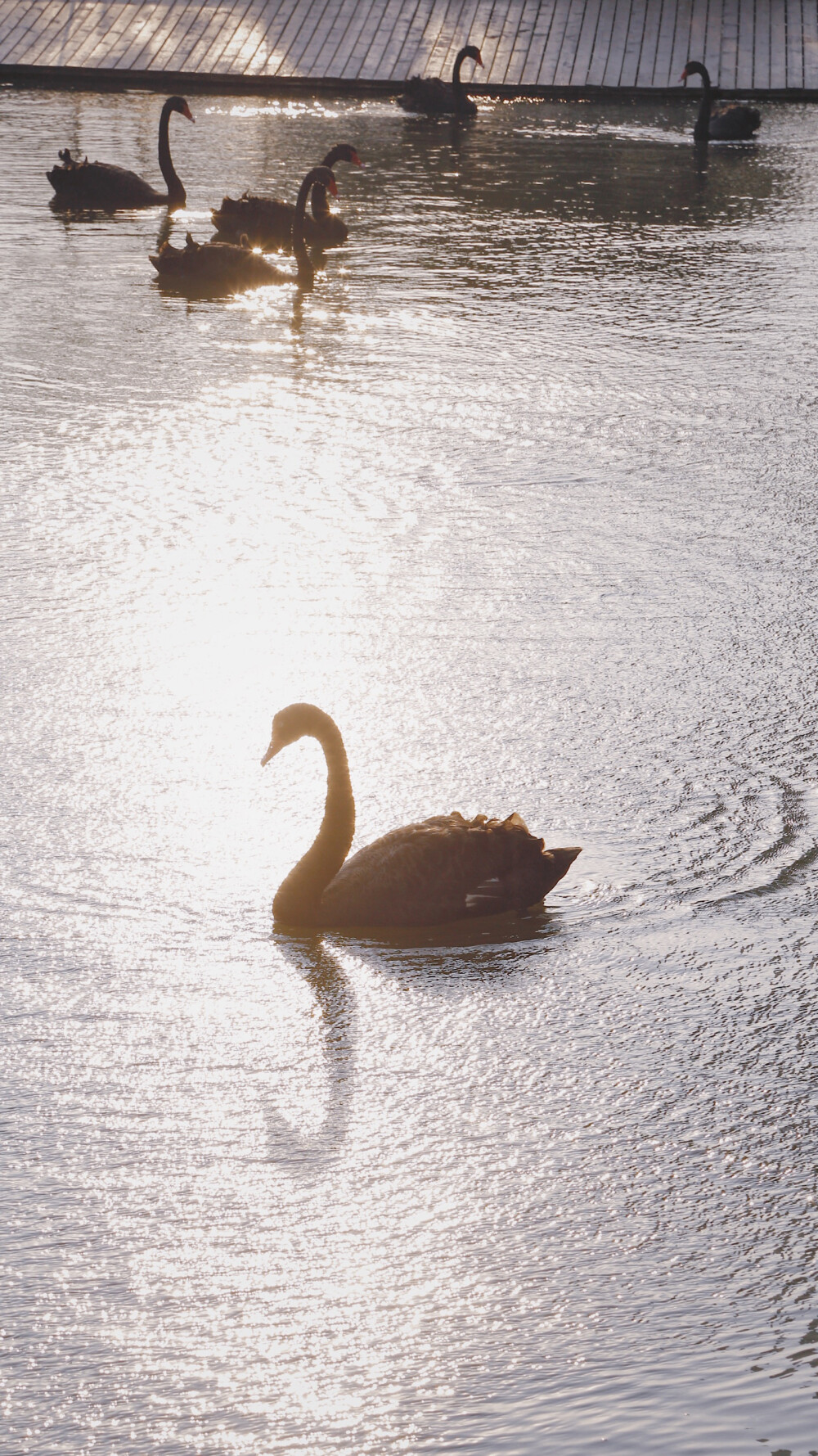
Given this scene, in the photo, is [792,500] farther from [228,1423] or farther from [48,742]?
[228,1423]

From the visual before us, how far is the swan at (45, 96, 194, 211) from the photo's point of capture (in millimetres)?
15273

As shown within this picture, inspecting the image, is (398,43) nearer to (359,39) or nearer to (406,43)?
(406,43)

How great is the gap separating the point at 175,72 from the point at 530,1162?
20139 mm

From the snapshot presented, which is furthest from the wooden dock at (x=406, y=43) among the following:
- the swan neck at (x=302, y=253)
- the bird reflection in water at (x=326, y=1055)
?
the bird reflection in water at (x=326, y=1055)

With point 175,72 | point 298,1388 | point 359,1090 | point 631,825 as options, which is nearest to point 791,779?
point 631,825

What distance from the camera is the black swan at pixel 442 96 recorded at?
20172mm

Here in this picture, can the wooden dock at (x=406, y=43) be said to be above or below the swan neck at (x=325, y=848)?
above

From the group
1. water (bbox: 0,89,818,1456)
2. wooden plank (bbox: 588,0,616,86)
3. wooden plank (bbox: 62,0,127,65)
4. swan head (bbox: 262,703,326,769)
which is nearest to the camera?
water (bbox: 0,89,818,1456)

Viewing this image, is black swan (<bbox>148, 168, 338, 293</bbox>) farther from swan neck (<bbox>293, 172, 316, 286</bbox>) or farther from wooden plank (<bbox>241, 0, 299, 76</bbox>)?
wooden plank (<bbox>241, 0, 299, 76</bbox>)

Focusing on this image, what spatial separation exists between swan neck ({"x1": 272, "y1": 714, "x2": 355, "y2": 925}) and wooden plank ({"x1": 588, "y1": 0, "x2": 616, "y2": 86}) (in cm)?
1849

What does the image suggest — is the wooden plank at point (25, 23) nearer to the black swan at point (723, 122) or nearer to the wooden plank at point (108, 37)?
the wooden plank at point (108, 37)

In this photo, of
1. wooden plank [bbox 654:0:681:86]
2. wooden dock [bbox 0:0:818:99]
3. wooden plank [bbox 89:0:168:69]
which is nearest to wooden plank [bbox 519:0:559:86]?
wooden dock [bbox 0:0:818:99]

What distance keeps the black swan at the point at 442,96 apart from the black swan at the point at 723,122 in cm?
282

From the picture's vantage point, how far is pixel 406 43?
2255 cm
